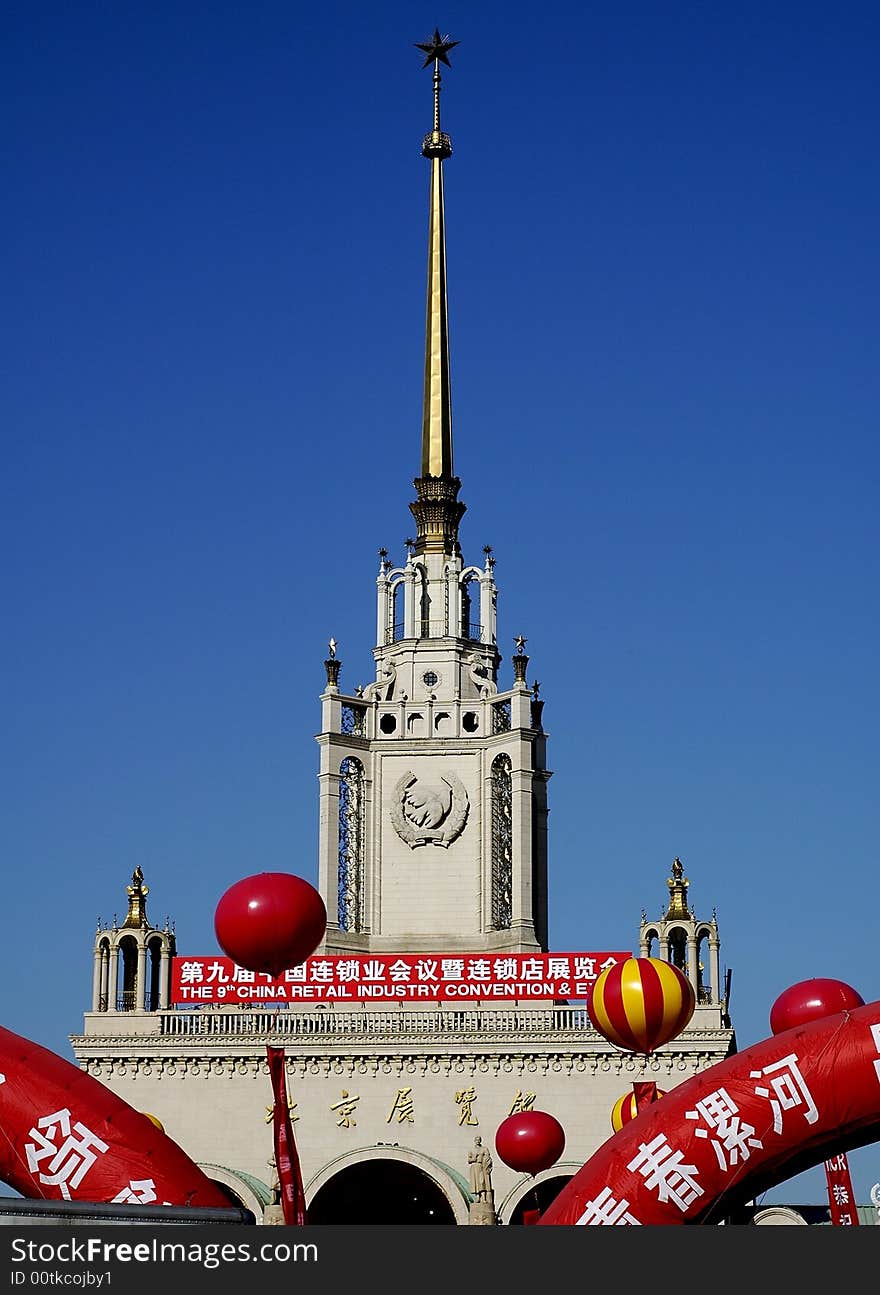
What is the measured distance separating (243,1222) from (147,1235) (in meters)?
1.44

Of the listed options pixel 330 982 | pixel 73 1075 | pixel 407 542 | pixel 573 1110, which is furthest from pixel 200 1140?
pixel 73 1075

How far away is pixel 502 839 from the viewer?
62469 millimetres

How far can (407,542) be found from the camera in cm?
6606

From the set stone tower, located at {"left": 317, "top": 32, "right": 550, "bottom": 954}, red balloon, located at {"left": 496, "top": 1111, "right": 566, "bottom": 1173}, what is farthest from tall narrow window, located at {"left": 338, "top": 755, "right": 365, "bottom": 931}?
red balloon, located at {"left": 496, "top": 1111, "right": 566, "bottom": 1173}

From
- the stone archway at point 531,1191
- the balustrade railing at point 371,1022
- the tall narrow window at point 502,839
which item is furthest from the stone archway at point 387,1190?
the tall narrow window at point 502,839

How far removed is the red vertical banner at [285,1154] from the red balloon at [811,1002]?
32.1ft

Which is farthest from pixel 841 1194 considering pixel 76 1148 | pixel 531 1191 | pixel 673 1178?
pixel 531 1191

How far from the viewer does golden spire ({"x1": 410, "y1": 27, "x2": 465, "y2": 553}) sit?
216 ft

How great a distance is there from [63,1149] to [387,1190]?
36.8 m

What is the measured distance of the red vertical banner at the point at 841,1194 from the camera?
28.9 m

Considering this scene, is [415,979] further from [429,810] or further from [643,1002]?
[643,1002]

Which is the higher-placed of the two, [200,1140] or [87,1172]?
[200,1140]

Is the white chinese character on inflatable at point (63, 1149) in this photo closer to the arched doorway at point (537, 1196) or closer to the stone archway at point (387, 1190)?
the stone archway at point (387, 1190)

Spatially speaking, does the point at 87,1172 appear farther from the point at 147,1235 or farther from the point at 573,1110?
the point at 573,1110
